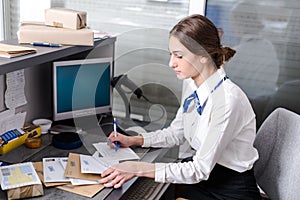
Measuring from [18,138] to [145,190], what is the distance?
1.99 feet

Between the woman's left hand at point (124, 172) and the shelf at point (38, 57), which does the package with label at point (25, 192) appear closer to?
the woman's left hand at point (124, 172)

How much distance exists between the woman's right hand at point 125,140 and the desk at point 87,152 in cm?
7

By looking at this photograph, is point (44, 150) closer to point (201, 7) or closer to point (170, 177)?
point (170, 177)

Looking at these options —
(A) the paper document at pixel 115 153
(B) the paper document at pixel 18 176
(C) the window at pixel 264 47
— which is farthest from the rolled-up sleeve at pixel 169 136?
(C) the window at pixel 264 47

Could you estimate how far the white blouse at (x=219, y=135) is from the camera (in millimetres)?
1443

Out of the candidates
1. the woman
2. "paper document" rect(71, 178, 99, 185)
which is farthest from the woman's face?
"paper document" rect(71, 178, 99, 185)

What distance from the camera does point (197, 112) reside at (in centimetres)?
163

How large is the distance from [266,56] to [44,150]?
1377 millimetres

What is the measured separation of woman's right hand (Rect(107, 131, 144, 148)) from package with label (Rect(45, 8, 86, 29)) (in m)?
0.55

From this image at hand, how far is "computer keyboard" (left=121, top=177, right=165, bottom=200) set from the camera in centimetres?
164

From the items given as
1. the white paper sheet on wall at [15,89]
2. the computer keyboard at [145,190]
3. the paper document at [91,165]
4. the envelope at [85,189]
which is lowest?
the computer keyboard at [145,190]

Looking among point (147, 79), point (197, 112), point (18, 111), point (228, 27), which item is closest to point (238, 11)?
point (228, 27)

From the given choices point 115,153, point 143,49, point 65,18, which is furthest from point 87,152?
point 143,49

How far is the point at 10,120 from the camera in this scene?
1743 millimetres
